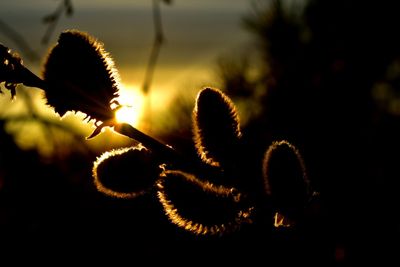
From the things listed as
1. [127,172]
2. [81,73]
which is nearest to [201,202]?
[127,172]

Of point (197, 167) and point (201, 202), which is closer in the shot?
point (197, 167)

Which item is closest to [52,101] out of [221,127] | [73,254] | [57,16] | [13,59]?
[13,59]

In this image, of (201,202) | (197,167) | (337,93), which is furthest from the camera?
(337,93)

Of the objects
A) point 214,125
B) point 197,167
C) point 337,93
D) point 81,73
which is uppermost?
point 337,93

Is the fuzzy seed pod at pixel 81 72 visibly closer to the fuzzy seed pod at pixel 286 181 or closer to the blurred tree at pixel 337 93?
the fuzzy seed pod at pixel 286 181

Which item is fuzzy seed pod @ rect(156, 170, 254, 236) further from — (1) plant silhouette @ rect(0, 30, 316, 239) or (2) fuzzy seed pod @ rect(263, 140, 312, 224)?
(2) fuzzy seed pod @ rect(263, 140, 312, 224)

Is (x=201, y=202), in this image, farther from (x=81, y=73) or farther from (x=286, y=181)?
(x=81, y=73)

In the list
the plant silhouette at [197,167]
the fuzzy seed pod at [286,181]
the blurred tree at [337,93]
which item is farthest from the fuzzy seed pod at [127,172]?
the blurred tree at [337,93]

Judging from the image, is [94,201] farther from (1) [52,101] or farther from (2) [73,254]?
(1) [52,101]
